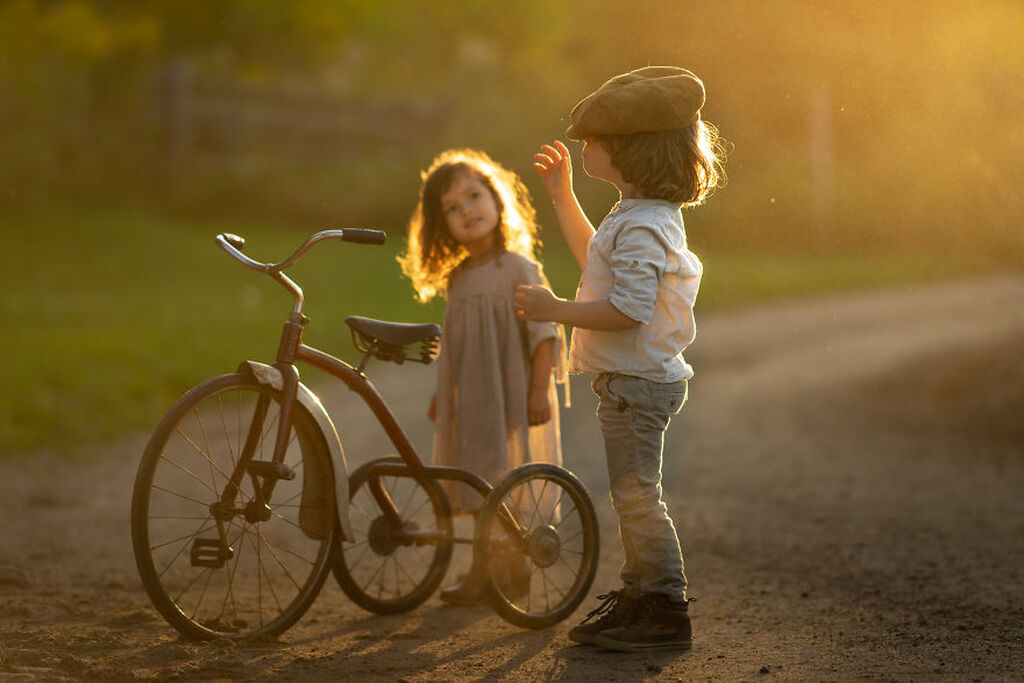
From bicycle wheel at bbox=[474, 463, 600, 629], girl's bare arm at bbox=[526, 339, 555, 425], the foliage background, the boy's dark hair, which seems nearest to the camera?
the boy's dark hair

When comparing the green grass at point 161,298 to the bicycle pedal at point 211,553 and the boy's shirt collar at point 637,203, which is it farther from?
the bicycle pedal at point 211,553

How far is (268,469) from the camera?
3.97 meters

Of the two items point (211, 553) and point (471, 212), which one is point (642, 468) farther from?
point (211, 553)

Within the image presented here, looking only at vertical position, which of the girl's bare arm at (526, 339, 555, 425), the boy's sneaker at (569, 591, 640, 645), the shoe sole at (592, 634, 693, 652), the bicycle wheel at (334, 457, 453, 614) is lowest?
the shoe sole at (592, 634, 693, 652)

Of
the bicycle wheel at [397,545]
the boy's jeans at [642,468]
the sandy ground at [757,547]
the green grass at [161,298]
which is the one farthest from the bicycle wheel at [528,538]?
the green grass at [161,298]

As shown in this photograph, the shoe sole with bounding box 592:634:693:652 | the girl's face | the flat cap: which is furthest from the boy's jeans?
the girl's face

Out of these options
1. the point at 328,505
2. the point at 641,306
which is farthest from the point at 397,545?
the point at 641,306

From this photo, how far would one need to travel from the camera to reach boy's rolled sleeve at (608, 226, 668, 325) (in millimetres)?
3754

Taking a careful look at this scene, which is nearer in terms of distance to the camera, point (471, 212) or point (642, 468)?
point (642, 468)

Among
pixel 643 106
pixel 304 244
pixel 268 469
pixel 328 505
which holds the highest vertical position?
pixel 643 106

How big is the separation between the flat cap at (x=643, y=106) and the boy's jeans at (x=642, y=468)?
28.3 inches

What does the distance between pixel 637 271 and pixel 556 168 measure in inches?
23.6

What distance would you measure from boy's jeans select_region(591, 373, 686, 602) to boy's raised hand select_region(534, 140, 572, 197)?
63 centimetres

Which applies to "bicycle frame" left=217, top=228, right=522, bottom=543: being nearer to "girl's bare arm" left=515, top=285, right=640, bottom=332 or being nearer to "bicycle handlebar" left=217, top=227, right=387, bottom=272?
"bicycle handlebar" left=217, top=227, right=387, bottom=272
